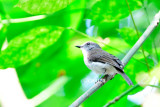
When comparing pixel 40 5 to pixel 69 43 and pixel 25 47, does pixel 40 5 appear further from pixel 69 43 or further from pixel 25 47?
pixel 69 43

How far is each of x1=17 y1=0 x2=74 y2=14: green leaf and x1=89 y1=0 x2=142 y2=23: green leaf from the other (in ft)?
0.81

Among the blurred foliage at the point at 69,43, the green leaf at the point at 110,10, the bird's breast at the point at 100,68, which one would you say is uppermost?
the green leaf at the point at 110,10

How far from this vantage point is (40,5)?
528mm

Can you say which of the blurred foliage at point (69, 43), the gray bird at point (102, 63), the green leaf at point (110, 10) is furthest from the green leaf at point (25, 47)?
the gray bird at point (102, 63)

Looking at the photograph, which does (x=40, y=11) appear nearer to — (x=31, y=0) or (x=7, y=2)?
(x=31, y=0)

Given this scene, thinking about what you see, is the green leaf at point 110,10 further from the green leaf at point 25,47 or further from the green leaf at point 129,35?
the green leaf at point 25,47

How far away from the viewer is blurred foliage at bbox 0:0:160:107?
0.70 metres

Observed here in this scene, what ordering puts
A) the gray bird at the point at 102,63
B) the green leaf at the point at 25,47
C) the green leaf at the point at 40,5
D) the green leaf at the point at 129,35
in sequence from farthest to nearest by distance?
1. the gray bird at the point at 102,63
2. the green leaf at the point at 129,35
3. the green leaf at the point at 25,47
4. the green leaf at the point at 40,5

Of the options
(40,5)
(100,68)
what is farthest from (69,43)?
(40,5)

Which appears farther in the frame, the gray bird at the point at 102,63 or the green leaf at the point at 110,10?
the gray bird at the point at 102,63

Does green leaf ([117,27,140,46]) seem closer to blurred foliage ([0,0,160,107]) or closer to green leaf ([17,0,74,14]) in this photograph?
blurred foliage ([0,0,160,107])

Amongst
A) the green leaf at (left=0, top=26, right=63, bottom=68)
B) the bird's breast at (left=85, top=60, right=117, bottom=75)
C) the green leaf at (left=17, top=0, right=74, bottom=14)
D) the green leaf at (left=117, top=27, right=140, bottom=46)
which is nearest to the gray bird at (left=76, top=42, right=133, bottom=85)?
the bird's breast at (left=85, top=60, right=117, bottom=75)

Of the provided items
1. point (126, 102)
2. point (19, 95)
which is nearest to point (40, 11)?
point (126, 102)

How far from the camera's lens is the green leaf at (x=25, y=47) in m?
0.69
